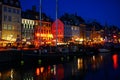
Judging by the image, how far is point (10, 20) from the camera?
72.3m

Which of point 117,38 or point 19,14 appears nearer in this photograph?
point 19,14

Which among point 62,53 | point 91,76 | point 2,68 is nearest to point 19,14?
point 62,53

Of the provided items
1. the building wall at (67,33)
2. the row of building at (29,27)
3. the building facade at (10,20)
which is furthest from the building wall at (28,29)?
the building wall at (67,33)

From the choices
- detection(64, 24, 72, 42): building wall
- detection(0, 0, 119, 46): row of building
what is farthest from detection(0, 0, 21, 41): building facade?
detection(64, 24, 72, 42): building wall

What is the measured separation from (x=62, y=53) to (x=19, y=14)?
22.4 m

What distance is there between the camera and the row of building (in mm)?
70250

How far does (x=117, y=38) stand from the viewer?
163875 millimetres

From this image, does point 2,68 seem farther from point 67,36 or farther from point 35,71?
point 67,36

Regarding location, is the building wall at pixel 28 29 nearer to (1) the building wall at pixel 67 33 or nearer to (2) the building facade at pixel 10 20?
(2) the building facade at pixel 10 20

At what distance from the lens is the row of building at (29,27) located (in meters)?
70.2

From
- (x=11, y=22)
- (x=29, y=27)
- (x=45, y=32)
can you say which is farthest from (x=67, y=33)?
(x=11, y=22)

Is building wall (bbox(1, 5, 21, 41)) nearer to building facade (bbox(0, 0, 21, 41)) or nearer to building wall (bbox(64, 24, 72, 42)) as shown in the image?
building facade (bbox(0, 0, 21, 41))

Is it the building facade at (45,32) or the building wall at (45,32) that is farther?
the building wall at (45,32)

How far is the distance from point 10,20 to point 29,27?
993 cm
